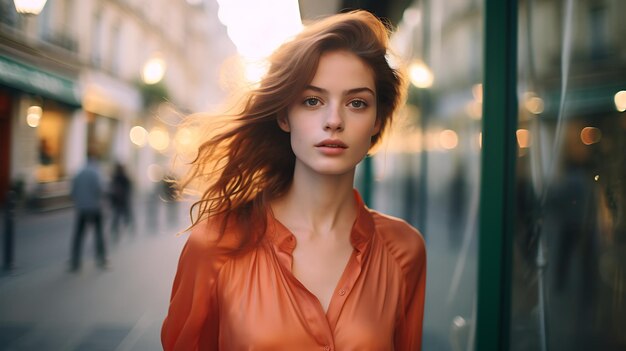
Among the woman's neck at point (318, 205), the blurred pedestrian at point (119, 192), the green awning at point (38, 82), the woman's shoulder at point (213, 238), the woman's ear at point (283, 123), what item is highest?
the green awning at point (38, 82)

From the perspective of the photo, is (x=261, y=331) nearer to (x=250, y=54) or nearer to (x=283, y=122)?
(x=283, y=122)

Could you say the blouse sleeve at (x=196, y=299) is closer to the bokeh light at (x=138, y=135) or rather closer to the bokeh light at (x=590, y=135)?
the bokeh light at (x=590, y=135)

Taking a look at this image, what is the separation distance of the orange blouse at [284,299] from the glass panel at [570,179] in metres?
0.60

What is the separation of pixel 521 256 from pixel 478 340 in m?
0.33

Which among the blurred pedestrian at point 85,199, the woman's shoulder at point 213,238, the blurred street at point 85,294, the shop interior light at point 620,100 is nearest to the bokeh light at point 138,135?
the blurred street at point 85,294

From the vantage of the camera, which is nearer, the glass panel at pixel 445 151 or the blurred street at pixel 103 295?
the glass panel at pixel 445 151

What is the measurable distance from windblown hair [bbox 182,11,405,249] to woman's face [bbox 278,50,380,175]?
0.03m

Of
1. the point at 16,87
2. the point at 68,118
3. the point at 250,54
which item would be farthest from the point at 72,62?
the point at 250,54

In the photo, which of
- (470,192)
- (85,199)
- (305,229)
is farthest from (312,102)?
(85,199)

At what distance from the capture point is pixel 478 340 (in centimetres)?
168

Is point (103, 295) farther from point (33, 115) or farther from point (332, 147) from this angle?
point (33, 115)

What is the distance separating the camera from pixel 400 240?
4.33 ft

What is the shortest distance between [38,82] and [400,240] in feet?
37.4

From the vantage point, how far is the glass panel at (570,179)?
1409 mm
